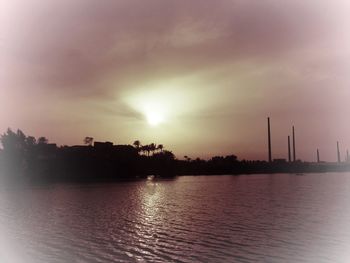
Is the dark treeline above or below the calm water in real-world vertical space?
above

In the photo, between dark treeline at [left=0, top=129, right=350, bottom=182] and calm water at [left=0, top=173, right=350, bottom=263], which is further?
dark treeline at [left=0, top=129, right=350, bottom=182]

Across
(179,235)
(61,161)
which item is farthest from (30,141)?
(179,235)

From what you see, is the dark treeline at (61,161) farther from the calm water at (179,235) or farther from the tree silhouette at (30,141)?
the calm water at (179,235)

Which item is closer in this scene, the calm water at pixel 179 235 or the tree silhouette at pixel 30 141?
the calm water at pixel 179 235

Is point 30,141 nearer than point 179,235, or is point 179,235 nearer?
point 179,235

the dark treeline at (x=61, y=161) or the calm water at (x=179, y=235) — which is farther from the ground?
the dark treeline at (x=61, y=161)

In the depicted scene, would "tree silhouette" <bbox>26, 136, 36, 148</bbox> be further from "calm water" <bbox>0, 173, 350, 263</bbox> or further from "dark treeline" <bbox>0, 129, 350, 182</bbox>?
"calm water" <bbox>0, 173, 350, 263</bbox>

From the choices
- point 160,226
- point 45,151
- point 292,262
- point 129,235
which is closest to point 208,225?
point 160,226

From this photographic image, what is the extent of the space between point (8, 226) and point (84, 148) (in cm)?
11904

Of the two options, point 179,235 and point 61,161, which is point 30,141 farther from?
point 179,235

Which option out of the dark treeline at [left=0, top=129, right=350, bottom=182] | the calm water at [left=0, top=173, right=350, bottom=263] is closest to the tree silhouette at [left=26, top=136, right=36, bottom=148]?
the dark treeline at [left=0, top=129, right=350, bottom=182]

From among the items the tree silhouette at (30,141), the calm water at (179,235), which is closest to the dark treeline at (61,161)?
the tree silhouette at (30,141)

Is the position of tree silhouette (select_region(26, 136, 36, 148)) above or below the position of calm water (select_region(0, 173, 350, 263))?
above

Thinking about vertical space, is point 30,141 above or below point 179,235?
above
